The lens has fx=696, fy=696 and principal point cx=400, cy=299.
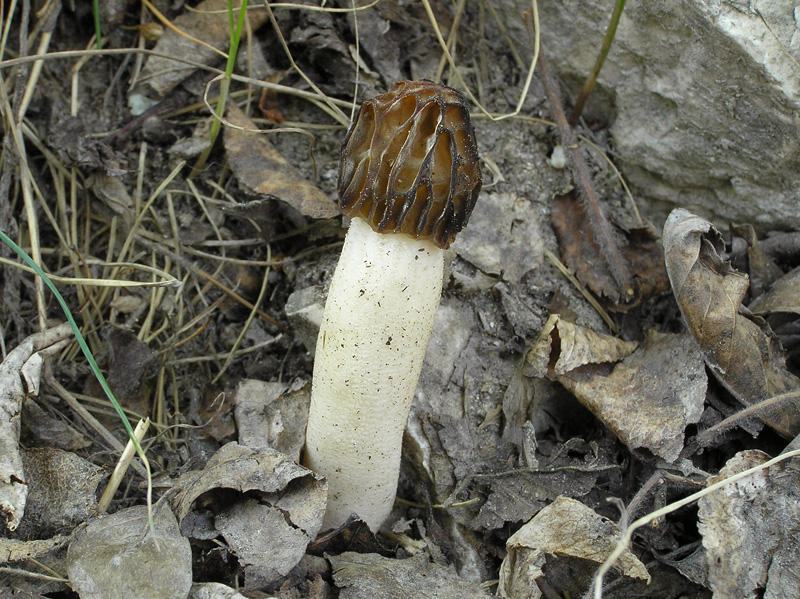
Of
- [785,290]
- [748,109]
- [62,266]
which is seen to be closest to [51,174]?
[62,266]

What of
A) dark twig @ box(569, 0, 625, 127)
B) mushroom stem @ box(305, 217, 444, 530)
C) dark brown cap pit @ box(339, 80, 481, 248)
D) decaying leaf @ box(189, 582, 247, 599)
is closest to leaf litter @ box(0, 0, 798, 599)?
decaying leaf @ box(189, 582, 247, 599)

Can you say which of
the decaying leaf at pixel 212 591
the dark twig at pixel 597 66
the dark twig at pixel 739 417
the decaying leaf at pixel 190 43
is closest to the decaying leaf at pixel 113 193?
the decaying leaf at pixel 190 43

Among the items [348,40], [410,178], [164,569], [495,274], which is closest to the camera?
[410,178]

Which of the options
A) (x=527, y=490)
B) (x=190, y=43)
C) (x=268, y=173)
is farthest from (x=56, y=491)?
(x=190, y=43)

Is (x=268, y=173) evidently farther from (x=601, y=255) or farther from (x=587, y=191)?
(x=601, y=255)

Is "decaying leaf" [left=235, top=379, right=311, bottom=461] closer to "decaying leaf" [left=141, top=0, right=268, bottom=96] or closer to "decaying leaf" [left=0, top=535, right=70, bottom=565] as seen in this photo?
"decaying leaf" [left=0, top=535, right=70, bottom=565]

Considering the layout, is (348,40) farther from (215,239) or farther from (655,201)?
(655,201)
